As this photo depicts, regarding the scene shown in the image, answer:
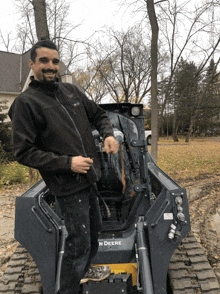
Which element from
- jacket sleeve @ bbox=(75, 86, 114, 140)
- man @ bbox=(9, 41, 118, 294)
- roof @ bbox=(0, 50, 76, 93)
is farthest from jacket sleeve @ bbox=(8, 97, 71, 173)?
roof @ bbox=(0, 50, 76, 93)

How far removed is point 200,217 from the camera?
17.4ft

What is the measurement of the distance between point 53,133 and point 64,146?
0.12 meters

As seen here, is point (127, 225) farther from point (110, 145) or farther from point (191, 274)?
point (110, 145)

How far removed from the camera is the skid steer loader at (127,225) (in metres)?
2.27

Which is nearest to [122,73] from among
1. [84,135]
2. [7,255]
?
[7,255]

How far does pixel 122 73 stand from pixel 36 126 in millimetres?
18291

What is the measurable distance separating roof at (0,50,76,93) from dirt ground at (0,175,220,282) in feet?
48.2

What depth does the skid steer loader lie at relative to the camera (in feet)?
7.46

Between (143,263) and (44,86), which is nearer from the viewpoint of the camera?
(44,86)

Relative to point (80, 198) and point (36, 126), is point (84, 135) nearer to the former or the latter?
point (36, 126)

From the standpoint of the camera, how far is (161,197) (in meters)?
2.51

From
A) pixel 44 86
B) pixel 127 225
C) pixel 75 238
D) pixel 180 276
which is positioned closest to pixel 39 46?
pixel 44 86

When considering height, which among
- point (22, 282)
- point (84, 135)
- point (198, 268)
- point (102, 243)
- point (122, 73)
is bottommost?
point (22, 282)

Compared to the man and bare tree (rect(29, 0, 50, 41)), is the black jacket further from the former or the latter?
bare tree (rect(29, 0, 50, 41))
